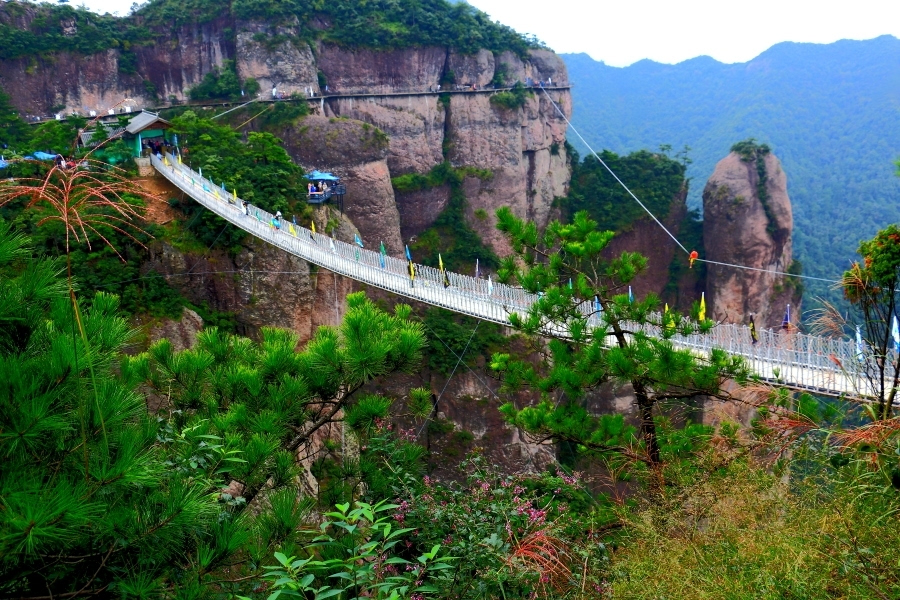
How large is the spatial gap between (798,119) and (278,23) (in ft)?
128

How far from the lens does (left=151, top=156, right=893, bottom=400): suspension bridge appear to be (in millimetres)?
7570

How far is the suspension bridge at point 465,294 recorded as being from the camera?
24.8ft

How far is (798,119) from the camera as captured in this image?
48000mm

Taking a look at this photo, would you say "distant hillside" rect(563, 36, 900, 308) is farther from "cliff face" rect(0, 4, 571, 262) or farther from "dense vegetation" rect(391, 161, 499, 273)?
"dense vegetation" rect(391, 161, 499, 273)

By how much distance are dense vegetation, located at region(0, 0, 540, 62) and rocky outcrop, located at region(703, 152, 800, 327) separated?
8.51m

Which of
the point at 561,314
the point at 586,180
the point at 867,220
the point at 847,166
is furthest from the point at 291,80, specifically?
the point at 847,166

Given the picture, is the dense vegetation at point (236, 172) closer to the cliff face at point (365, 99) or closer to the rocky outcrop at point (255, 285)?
the rocky outcrop at point (255, 285)

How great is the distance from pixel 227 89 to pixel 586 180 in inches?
494

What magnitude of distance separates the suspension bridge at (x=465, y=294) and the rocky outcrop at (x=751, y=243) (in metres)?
12.3

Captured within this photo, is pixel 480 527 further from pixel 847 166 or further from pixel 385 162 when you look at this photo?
pixel 847 166

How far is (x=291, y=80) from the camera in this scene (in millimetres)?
20859

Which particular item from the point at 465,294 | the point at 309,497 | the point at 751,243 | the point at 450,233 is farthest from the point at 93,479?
the point at 751,243

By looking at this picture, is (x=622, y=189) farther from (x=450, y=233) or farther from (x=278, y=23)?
(x=278, y=23)

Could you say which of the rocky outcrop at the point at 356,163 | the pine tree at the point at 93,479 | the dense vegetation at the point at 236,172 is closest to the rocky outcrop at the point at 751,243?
the rocky outcrop at the point at 356,163
